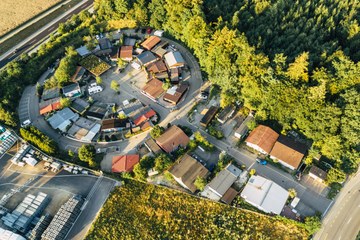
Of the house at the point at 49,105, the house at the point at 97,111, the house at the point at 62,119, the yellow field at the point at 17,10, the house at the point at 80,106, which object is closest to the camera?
the house at the point at 62,119

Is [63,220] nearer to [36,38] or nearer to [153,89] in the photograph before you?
[153,89]

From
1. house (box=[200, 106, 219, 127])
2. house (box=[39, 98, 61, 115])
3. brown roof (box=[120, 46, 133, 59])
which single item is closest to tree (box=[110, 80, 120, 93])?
brown roof (box=[120, 46, 133, 59])

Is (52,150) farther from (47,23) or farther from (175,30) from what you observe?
(47,23)

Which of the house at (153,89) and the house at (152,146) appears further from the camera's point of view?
the house at (153,89)

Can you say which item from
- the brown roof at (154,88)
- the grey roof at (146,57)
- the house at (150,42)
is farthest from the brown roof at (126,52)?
the brown roof at (154,88)

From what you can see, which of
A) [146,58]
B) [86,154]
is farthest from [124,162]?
[146,58]

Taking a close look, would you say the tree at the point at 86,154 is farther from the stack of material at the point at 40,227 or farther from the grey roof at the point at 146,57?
the grey roof at the point at 146,57
